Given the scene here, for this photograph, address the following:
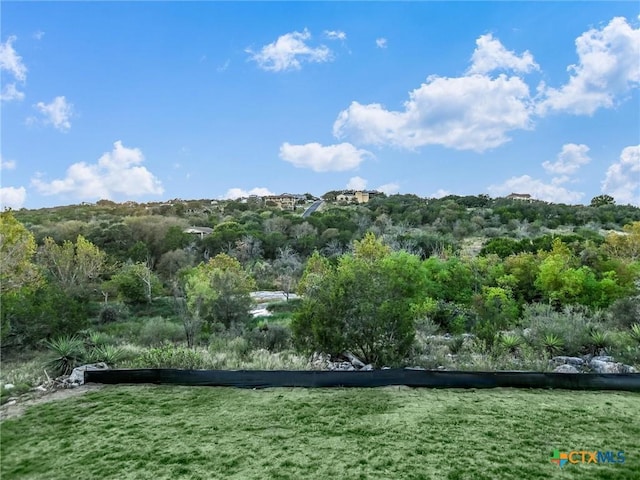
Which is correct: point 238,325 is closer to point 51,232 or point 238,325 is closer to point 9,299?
point 9,299

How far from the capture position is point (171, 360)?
23.5 feet

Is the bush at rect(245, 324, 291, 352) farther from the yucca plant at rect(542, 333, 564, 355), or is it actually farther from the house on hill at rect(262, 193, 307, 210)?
the house on hill at rect(262, 193, 307, 210)

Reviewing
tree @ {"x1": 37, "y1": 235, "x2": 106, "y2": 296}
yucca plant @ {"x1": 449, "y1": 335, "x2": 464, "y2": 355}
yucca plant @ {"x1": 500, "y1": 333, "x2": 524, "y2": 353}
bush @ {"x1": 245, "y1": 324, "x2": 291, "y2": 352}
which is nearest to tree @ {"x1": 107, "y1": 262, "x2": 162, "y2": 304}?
tree @ {"x1": 37, "y1": 235, "x2": 106, "y2": 296}

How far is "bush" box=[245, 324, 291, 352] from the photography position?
9062 millimetres

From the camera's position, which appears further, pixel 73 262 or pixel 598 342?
pixel 73 262

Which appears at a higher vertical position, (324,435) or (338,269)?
(338,269)

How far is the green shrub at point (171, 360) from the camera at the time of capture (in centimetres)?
710

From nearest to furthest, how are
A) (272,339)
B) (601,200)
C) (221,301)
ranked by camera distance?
(272,339) < (221,301) < (601,200)

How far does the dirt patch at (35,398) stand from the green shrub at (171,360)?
3.43 feet

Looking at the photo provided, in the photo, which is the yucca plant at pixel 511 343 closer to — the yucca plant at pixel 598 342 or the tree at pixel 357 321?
the yucca plant at pixel 598 342

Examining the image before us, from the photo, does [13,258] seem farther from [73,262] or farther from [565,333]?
[73,262]

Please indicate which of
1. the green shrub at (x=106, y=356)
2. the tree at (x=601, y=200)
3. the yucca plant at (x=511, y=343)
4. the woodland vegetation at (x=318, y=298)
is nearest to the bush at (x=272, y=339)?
the woodland vegetation at (x=318, y=298)

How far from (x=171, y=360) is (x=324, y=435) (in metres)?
3.98

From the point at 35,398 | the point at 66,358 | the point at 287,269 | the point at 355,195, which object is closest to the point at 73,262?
the point at 287,269
